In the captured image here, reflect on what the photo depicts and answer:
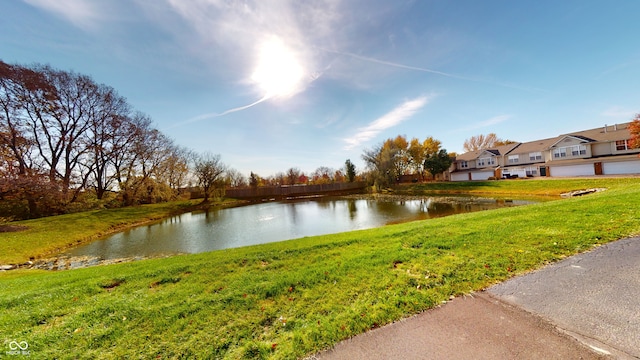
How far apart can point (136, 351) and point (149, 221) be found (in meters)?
24.4

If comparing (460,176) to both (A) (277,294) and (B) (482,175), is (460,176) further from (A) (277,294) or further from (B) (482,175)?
(A) (277,294)

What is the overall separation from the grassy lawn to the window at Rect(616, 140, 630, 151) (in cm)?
3280

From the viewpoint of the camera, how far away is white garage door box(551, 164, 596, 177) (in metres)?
26.2

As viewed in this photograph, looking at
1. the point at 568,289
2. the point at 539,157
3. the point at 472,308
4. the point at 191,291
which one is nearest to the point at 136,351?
the point at 191,291

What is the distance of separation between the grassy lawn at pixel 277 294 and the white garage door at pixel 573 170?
98.6 ft

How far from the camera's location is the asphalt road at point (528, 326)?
218 centimetres

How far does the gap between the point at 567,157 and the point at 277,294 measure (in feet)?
140

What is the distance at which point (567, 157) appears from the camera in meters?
30.1

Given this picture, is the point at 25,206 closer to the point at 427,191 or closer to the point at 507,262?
the point at 507,262

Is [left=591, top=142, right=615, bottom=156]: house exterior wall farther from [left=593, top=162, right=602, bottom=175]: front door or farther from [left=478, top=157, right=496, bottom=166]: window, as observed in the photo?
[left=478, top=157, right=496, bottom=166]: window

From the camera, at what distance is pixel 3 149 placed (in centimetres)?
1645

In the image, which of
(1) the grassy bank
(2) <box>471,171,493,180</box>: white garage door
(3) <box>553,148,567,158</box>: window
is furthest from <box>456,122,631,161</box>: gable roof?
(1) the grassy bank
